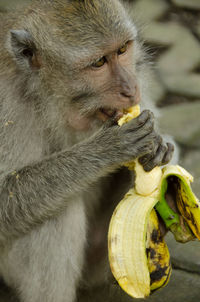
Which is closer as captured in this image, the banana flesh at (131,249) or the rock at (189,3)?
the banana flesh at (131,249)

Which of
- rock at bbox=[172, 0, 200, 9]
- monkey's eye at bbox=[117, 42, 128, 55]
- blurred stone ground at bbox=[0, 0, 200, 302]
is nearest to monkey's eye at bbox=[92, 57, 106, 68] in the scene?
monkey's eye at bbox=[117, 42, 128, 55]

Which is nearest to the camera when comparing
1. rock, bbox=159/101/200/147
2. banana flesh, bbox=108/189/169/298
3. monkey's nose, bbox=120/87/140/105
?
banana flesh, bbox=108/189/169/298

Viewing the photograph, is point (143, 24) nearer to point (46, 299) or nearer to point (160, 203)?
point (160, 203)

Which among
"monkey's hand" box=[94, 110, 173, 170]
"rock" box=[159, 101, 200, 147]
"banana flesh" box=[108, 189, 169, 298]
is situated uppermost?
"monkey's hand" box=[94, 110, 173, 170]

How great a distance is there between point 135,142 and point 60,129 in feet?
1.87

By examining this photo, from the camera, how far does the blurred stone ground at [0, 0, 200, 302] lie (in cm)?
451

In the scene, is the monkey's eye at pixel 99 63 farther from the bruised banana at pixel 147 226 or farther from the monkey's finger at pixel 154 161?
the monkey's finger at pixel 154 161

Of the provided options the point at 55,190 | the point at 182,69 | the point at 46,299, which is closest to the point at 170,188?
the point at 55,190

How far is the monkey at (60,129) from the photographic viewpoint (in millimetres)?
3801

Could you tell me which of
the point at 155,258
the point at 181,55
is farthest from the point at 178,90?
the point at 155,258

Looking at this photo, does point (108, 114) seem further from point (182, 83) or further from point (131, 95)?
point (182, 83)

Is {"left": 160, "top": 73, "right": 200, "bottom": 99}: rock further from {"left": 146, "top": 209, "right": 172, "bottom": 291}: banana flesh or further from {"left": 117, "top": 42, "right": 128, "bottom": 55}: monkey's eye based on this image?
{"left": 146, "top": 209, "right": 172, "bottom": 291}: banana flesh

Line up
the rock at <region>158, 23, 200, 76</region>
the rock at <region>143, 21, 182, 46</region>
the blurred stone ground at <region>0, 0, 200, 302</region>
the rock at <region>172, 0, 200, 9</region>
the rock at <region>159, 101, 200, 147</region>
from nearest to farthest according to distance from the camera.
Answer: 1. the blurred stone ground at <region>0, 0, 200, 302</region>
2. the rock at <region>159, 101, 200, 147</region>
3. the rock at <region>158, 23, 200, 76</region>
4. the rock at <region>143, 21, 182, 46</region>
5. the rock at <region>172, 0, 200, 9</region>

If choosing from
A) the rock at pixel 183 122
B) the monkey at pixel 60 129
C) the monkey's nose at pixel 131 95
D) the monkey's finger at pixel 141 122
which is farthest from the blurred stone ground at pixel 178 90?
the monkey's finger at pixel 141 122
